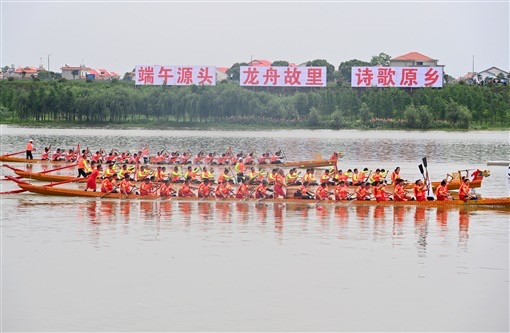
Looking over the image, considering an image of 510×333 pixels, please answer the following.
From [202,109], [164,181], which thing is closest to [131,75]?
[202,109]

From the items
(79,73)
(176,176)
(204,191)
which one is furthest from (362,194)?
(79,73)

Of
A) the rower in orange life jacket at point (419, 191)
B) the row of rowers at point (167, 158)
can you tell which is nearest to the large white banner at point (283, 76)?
the row of rowers at point (167, 158)

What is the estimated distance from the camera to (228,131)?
7475 cm

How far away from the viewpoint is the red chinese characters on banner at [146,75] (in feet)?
262

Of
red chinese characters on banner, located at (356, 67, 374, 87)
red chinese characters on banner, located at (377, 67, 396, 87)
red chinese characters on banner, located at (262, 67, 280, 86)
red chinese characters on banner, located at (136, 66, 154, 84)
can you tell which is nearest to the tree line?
red chinese characters on banner, located at (356, 67, 374, 87)

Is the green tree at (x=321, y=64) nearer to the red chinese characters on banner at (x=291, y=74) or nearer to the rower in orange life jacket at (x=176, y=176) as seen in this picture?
the red chinese characters on banner at (x=291, y=74)

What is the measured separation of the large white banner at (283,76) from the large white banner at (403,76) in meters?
3.38

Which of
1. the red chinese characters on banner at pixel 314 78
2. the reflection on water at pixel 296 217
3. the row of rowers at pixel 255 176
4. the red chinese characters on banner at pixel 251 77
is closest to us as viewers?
the reflection on water at pixel 296 217

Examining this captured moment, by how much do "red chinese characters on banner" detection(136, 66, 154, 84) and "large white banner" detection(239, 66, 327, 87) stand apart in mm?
8146

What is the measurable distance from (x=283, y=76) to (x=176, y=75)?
930 cm

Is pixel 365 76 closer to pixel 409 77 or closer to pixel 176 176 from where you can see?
pixel 409 77

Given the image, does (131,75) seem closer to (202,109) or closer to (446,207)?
(202,109)

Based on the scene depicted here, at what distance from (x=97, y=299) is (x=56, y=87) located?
66.5m

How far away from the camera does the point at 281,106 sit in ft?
244
